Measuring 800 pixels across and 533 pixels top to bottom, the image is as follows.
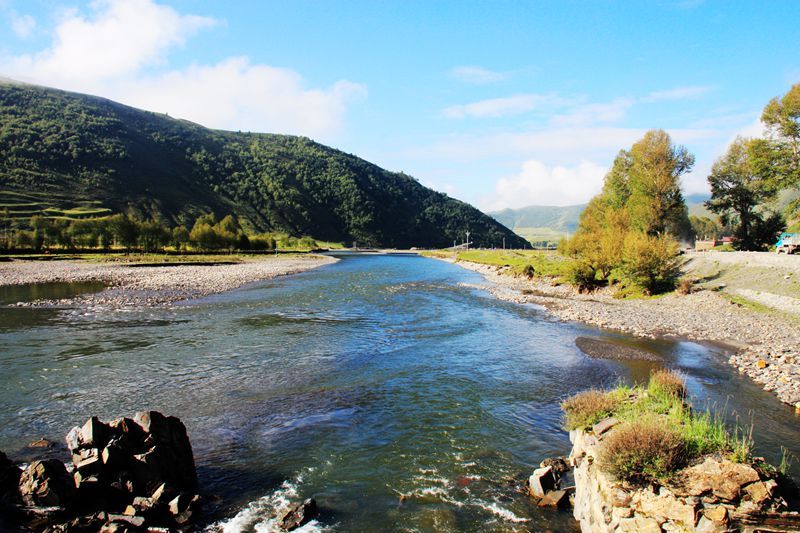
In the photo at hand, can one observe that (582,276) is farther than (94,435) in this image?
Yes

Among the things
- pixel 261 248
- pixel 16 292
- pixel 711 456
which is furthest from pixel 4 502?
pixel 261 248

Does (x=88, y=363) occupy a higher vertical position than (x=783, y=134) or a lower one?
lower

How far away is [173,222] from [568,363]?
8191 inches

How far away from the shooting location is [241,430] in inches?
627

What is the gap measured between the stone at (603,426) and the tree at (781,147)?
6061 cm

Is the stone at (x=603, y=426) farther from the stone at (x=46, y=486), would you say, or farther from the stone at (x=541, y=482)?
the stone at (x=46, y=486)

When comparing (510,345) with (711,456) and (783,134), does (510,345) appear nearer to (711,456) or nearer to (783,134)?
(711,456)

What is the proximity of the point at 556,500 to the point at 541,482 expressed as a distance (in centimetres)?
61

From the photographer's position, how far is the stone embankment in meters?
8.14

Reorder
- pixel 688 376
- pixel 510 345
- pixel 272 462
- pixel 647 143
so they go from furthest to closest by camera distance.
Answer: pixel 647 143 < pixel 510 345 < pixel 688 376 < pixel 272 462

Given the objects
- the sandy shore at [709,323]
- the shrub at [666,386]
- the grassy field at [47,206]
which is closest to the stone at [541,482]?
the shrub at [666,386]

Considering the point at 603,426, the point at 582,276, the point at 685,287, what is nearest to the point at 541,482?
the point at 603,426

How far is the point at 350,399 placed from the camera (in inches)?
760

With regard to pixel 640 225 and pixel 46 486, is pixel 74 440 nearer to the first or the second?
pixel 46 486
